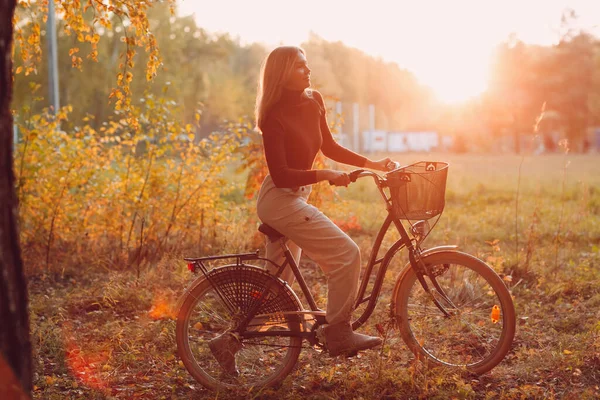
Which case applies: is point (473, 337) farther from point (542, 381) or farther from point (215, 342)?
point (215, 342)

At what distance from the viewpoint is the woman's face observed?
4.32 meters

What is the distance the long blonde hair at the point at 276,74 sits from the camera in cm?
430

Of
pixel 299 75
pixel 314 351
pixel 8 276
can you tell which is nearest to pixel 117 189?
pixel 314 351

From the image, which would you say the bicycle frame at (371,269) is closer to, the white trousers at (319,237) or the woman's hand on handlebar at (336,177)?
the white trousers at (319,237)

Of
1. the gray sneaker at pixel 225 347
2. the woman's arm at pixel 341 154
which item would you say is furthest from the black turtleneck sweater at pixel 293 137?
the gray sneaker at pixel 225 347

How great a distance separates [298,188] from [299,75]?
686 millimetres

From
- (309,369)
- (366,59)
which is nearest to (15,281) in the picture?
(309,369)

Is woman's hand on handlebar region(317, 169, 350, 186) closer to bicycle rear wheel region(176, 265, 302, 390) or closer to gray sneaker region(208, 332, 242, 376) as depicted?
bicycle rear wheel region(176, 265, 302, 390)

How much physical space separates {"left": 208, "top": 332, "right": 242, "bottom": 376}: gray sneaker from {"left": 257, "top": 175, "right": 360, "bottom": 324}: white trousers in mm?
697

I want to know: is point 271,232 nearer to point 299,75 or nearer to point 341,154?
point 341,154

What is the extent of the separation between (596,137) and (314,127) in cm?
6657

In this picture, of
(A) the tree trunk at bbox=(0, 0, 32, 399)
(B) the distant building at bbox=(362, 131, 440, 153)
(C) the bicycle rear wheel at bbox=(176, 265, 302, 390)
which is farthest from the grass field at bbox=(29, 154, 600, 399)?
(B) the distant building at bbox=(362, 131, 440, 153)

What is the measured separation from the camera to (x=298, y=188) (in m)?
4.39

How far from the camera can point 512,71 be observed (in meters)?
61.4
